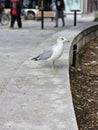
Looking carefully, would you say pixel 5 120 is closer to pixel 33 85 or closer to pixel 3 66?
pixel 33 85

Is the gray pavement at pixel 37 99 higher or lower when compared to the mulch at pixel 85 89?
higher

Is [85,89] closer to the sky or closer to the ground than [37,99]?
closer to the ground

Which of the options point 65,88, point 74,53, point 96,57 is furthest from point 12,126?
point 96,57

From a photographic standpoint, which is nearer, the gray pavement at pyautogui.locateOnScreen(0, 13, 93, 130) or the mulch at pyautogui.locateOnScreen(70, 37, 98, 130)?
the gray pavement at pyautogui.locateOnScreen(0, 13, 93, 130)

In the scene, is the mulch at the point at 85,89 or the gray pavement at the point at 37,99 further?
the mulch at the point at 85,89

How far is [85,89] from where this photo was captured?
25.1ft

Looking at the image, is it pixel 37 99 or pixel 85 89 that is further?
pixel 85 89

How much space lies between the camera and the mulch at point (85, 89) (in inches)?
221

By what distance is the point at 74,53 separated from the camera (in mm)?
9562

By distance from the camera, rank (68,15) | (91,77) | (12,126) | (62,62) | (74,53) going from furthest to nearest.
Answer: (68,15) < (74,53) < (91,77) < (62,62) < (12,126)

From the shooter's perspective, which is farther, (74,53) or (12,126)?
(74,53)

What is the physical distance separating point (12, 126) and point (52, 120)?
1.46 ft

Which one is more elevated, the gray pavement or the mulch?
the gray pavement

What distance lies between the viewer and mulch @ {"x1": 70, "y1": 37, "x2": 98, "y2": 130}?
5.60 m
